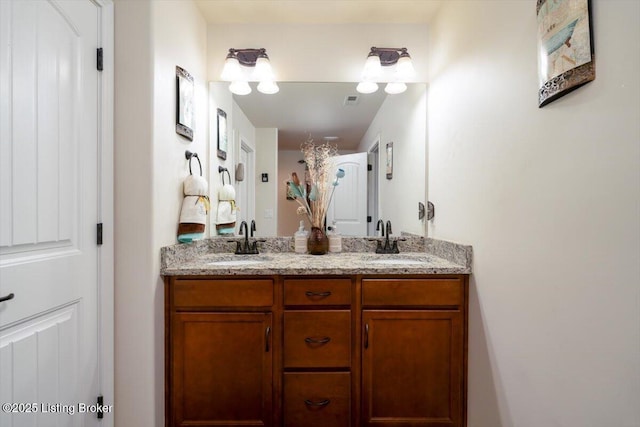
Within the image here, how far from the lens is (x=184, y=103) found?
5.35ft

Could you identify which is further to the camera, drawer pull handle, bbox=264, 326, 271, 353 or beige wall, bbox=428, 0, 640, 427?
drawer pull handle, bbox=264, 326, 271, 353

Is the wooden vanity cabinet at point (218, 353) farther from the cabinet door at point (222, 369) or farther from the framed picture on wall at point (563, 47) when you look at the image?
the framed picture on wall at point (563, 47)

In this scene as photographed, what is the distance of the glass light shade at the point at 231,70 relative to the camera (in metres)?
1.98

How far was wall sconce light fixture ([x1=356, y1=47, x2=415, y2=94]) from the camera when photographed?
1991 mm

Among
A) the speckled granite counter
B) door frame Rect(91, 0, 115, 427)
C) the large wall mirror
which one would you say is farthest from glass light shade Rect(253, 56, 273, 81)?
the speckled granite counter

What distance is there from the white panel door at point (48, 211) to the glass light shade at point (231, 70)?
789 millimetres

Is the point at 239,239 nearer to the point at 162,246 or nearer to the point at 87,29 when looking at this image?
the point at 162,246

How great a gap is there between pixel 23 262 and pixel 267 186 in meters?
1.34

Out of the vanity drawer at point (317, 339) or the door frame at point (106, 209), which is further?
the vanity drawer at point (317, 339)

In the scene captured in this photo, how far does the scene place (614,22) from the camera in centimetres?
76

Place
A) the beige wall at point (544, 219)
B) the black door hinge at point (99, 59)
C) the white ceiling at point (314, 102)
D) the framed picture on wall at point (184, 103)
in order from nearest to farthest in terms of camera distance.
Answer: the beige wall at point (544, 219) < the black door hinge at point (99, 59) < the framed picture on wall at point (184, 103) < the white ceiling at point (314, 102)

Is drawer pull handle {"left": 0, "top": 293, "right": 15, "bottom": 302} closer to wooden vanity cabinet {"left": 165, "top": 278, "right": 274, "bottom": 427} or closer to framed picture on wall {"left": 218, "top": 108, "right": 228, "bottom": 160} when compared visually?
wooden vanity cabinet {"left": 165, "top": 278, "right": 274, "bottom": 427}

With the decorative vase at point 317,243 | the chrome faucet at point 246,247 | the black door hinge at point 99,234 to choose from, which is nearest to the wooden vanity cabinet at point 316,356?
the decorative vase at point 317,243

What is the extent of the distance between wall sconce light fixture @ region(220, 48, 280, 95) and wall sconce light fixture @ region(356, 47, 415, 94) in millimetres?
618
